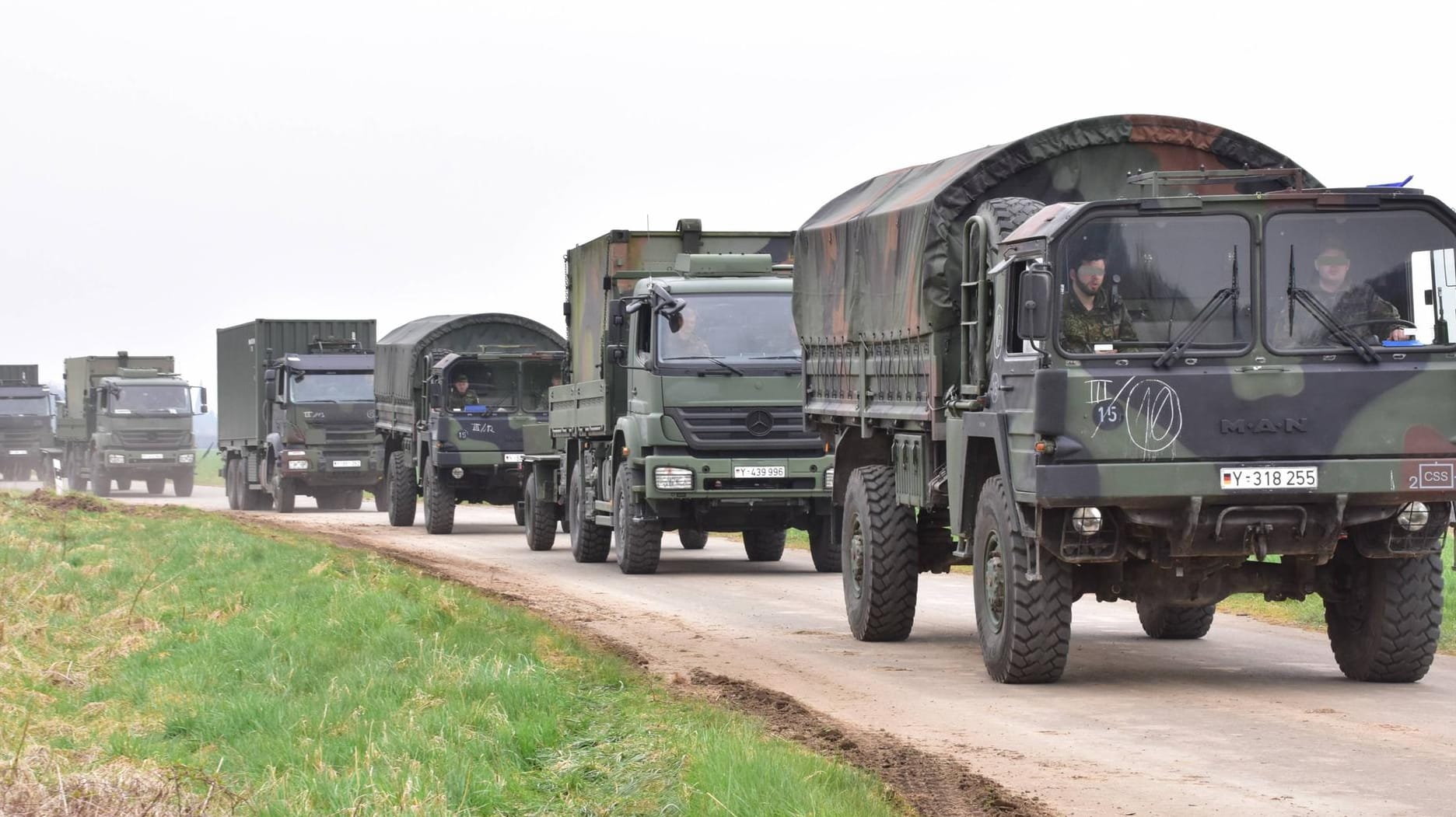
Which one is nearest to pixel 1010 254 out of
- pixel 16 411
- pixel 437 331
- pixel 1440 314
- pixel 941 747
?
pixel 1440 314

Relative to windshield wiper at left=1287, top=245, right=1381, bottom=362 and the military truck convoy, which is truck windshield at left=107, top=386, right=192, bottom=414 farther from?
windshield wiper at left=1287, top=245, right=1381, bottom=362

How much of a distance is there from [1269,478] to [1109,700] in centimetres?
143

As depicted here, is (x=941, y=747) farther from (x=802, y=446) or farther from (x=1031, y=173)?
(x=802, y=446)

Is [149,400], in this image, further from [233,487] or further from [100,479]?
[233,487]

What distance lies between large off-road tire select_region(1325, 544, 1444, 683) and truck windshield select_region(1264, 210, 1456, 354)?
44.7 inches

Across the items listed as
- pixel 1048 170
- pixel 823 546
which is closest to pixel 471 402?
pixel 823 546

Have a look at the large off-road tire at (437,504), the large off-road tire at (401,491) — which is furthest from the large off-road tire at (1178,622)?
the large off-road tire at (401,491)

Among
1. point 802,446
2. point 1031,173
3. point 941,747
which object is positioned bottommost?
point 941,747

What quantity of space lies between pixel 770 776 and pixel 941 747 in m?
1.76

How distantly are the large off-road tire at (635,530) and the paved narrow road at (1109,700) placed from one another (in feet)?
5.14

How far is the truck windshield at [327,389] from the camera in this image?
36.6 metres

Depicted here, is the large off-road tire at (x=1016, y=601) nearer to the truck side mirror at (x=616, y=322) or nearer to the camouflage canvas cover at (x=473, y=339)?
the truck side mirror at (x=616, y=322)

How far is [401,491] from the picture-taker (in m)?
31.4

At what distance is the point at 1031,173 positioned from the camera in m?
12.3
